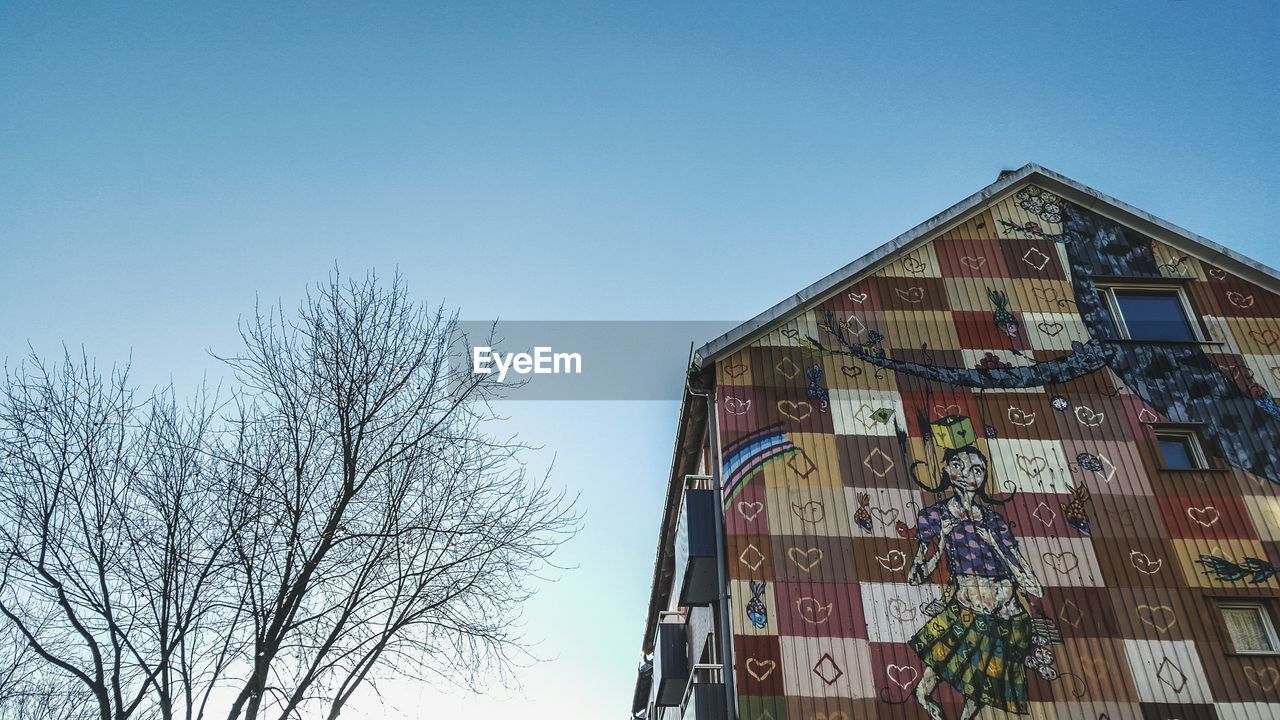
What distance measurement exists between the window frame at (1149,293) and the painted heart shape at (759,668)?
893cm

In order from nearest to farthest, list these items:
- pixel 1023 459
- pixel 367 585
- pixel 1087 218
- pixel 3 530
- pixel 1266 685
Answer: pixel 3 530 → pixel 367 585 → pixel 1266 685 → pixel 1023 459 → pixel 1087 218

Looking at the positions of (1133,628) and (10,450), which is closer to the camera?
(10,450)

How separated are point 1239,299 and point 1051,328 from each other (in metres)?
4.05

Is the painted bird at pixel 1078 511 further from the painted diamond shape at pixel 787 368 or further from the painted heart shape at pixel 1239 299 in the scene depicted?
the painted heart shape at pixel 1239 299

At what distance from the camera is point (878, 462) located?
1394 centimetres

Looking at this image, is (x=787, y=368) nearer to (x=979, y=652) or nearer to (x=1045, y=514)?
(x=1045, y=514)

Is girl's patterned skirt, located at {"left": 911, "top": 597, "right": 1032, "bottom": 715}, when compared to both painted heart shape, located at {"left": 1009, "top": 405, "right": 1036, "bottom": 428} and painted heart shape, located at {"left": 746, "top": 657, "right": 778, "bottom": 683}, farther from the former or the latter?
painted heart shape, located at {"left": 1009, "top": 405, "right": 1036, "bottom": 428}

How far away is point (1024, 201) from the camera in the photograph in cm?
1738

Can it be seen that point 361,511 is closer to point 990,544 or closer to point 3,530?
point 3,530

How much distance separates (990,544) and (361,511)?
360 inches

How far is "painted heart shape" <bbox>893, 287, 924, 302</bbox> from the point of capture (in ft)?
52.2

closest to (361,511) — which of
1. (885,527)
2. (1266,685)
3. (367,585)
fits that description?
(367,585)

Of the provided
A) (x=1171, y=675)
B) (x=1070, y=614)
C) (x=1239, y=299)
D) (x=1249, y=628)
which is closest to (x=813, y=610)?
(x=1070, y=614)

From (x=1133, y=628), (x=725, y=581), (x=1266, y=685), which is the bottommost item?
(x=1266, y=685)
